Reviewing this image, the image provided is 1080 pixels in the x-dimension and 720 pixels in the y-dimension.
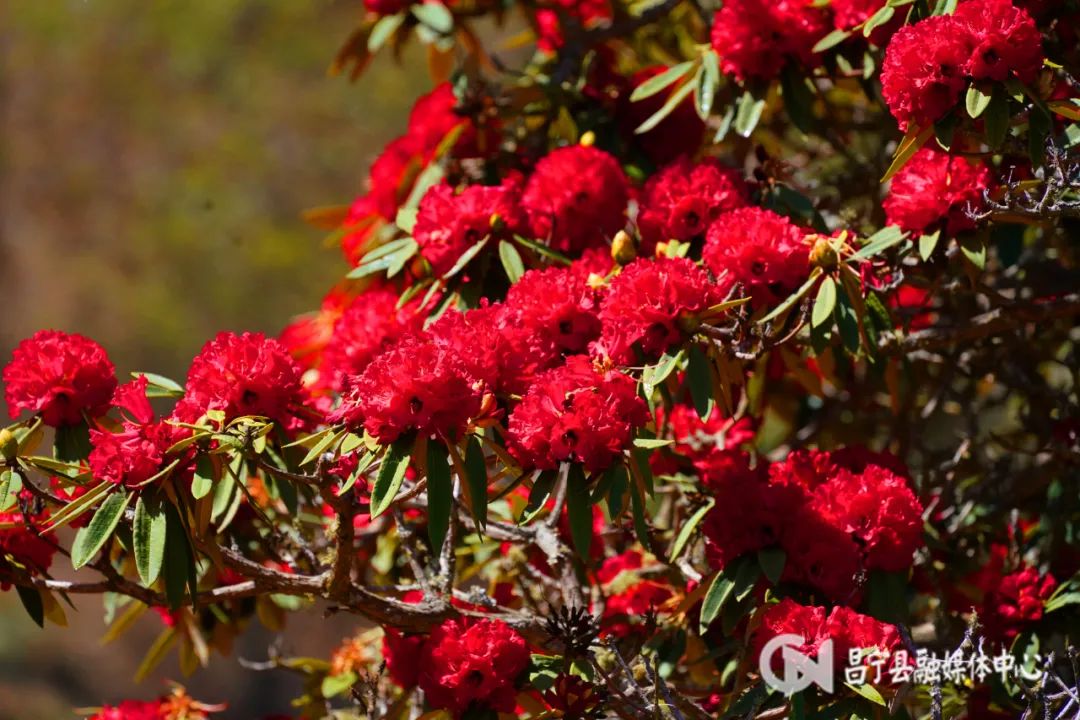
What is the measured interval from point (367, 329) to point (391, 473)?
55 centimetres

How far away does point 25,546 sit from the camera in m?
1.62

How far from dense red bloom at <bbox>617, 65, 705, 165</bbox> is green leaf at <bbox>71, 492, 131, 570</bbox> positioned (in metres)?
1.10

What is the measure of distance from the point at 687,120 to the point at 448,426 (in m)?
1.03

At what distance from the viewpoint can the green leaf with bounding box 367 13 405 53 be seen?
95.1 inches

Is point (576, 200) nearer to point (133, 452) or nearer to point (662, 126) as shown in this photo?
point (662, 126)

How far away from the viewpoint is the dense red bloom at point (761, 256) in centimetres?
157

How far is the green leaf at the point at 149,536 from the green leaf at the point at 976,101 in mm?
1003

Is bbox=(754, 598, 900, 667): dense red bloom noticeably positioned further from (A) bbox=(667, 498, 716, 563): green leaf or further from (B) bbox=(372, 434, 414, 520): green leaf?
(B) bbox=(372, 434, 414, 520): green leaf

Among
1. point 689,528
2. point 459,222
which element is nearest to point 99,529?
point 459,222

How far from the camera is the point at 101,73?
221 inches

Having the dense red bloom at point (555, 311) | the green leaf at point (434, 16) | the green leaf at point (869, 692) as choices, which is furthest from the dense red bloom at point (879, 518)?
the green leaf at point (434, 16)

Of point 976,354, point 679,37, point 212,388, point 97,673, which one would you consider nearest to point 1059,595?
point 976,354

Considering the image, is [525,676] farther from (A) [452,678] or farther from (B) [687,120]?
(B) [687,120]

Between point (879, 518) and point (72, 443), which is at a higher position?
point (72, 443)
